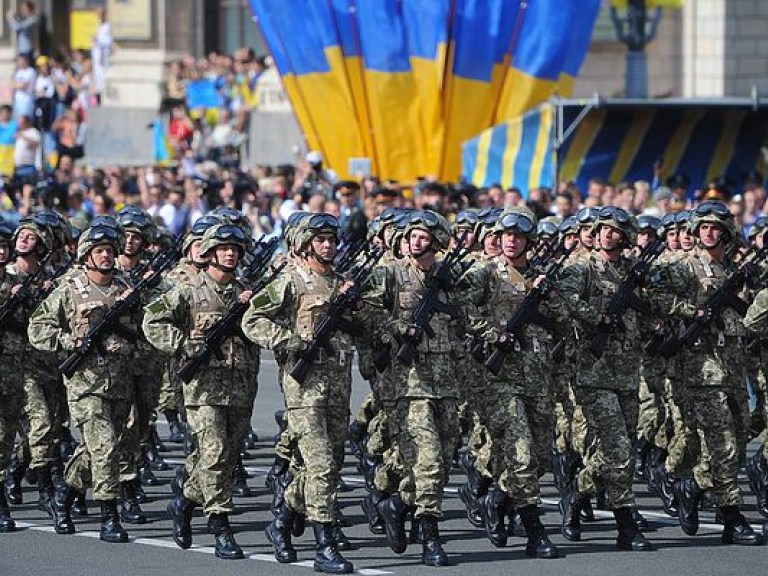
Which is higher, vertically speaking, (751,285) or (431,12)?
(431,12)

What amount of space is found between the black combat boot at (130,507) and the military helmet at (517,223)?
2951 mm

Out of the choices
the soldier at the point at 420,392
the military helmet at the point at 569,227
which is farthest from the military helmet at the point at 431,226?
the military helmet at the point at 569,227

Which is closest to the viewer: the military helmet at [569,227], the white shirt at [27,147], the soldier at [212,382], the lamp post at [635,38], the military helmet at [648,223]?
the soldier at [212,382]

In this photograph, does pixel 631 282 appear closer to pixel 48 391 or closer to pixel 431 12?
pixel 48 391

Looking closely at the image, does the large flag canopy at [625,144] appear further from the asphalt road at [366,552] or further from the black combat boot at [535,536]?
the black combat boot at [535,536]

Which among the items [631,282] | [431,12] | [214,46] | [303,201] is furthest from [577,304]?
[214,46]

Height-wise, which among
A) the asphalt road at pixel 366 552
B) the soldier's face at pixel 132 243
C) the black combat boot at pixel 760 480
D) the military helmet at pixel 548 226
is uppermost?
the military helmet at pixel 548 226

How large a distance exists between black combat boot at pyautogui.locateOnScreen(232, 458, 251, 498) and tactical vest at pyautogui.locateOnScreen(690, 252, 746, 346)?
3.46 metres

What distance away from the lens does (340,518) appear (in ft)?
49.2

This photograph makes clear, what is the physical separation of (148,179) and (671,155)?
5946mm

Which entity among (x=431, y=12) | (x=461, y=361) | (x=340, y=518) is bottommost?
(x=340, y=518)

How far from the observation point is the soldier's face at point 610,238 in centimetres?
1477

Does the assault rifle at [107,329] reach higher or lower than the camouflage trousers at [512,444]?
higher

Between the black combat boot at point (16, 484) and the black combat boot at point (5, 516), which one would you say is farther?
the black combat boot at point (16, 484)
